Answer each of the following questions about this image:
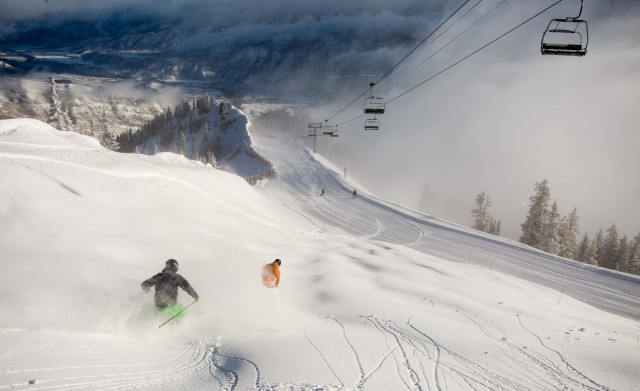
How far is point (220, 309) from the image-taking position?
8.62 meters

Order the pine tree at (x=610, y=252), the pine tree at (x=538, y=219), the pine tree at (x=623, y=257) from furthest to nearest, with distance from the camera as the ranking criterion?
the pine tree at (x=610, y=252) < the pine tree at (x=623, y=257) < the pine tree at (x=538, y=219)

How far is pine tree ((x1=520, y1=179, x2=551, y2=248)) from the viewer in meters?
43.9

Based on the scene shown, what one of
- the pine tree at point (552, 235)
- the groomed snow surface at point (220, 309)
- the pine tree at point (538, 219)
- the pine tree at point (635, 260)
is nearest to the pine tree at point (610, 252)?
the pine tree at point (635, 260)

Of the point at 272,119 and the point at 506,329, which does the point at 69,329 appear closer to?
the point at 506,329

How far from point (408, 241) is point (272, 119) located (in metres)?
131

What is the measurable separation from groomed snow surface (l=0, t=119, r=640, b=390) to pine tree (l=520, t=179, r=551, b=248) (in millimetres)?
31738

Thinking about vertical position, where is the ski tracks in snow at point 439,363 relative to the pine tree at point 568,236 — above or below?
below

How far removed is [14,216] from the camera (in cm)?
864

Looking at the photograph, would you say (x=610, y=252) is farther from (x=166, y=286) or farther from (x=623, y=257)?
(x=166, y=286)

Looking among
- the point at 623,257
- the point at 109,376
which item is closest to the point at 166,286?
the point at 109,376

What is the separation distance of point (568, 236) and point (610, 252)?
15088 millimetres

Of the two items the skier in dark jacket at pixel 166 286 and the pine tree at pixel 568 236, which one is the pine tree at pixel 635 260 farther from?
the skier in dark jacket at pixel 166 286

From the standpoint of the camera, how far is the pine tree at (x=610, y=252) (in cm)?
5647

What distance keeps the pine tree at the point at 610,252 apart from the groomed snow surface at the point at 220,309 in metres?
55.3
